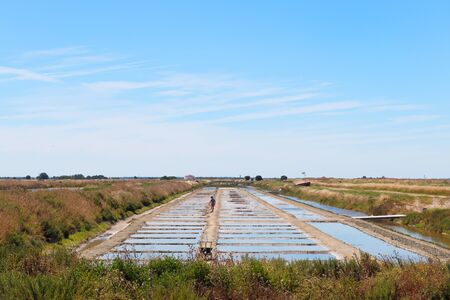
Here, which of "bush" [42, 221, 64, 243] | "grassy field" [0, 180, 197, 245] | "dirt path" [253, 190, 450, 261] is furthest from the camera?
"bush" [42, 221, 64, 243]

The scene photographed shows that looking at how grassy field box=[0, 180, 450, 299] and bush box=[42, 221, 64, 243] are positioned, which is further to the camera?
bush box=[42, 221, 64, 243]

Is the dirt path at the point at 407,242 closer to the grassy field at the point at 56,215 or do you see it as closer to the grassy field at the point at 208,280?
the grassy field at the point at 208,280

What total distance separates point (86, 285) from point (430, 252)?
15.7 meters

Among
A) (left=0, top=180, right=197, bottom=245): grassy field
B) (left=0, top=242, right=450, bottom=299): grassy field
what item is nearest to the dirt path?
(left=0, top=242, right=450, bottom=299): grassy field

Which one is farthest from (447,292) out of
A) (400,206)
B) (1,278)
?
(400,206)

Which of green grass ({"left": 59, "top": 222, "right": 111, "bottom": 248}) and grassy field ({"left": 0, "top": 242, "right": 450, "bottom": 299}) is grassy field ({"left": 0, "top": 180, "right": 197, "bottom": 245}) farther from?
grassy field ({"left": 0, "top": 242, "right": 450, "bottom": 299})

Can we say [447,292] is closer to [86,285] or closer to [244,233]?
[86,285]

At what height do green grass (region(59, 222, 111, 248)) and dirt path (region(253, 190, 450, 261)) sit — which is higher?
green grass (region(59, 222, 111, 248))

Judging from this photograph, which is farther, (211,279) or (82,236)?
(82,236)

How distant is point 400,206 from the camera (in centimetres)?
4122

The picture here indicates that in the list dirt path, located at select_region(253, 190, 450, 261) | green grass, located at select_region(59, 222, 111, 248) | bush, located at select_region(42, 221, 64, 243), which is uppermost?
bush, located at select_region(42, 221, 64, 243)

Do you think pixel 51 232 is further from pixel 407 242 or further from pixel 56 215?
pixel 407 242

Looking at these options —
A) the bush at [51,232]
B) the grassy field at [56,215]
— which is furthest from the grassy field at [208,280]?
the bush at [51,232]

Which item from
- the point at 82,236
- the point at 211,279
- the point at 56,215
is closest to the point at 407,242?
the point at 82,236
